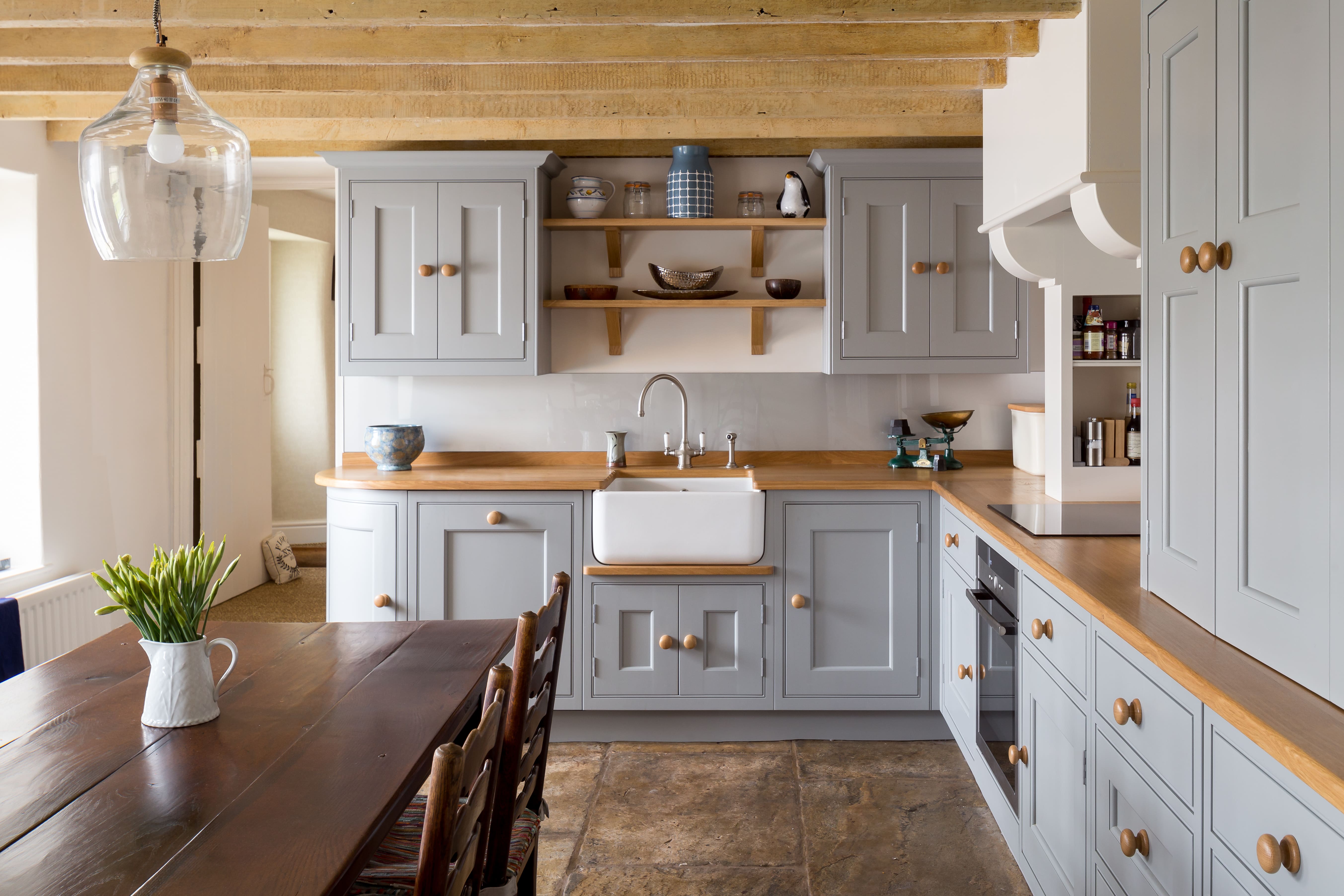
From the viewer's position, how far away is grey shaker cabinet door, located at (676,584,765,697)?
3559 mm

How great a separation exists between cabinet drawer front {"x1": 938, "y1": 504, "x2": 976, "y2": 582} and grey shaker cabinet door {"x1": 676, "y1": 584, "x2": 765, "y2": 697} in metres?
0.69

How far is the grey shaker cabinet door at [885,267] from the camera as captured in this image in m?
3.75

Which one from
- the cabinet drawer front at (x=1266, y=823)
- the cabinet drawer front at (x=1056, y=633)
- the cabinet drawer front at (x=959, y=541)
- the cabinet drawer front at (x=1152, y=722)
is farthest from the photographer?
the cabinet drawer front at (x=959, y=541)

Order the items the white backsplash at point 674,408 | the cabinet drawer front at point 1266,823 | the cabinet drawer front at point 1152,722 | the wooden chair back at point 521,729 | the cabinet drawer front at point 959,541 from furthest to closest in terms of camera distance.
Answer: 1. the white backsplash at point 674,408
2. the cabinet drawer front at point 959,541
3. the wooden chair back at point 521,729
4. the cabinet drawer front at point 1152,722
5. the cabinet drawer front at point 1266,823

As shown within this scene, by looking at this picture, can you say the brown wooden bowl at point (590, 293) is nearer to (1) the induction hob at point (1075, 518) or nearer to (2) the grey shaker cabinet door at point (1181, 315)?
(1) the induction hob at point (1075, 518)

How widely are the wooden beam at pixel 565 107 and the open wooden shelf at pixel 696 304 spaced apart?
75cm

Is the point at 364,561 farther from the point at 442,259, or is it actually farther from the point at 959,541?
the point at 959,541

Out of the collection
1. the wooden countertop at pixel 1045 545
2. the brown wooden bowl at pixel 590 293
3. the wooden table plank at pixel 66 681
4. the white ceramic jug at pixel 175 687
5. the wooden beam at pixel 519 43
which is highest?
the wooden beam at pixel 519 43

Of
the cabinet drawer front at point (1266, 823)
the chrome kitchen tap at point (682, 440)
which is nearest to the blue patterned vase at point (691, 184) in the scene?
the chrome kitchen tap at point (682, 440)

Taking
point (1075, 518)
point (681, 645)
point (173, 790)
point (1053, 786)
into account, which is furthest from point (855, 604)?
point (173, 790)

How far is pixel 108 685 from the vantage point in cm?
184

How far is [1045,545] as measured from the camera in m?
2.31

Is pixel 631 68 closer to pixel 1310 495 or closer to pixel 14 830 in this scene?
pixel 1310 495

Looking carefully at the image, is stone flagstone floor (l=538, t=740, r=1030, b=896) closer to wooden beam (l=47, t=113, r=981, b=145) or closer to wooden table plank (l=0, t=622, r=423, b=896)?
wooden table plank (l=0, t=622, r=423, b=896)
